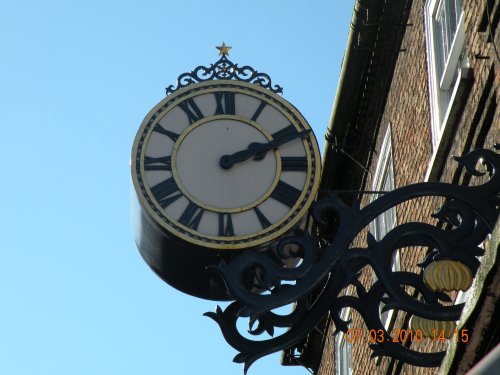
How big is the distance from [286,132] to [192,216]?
106cm

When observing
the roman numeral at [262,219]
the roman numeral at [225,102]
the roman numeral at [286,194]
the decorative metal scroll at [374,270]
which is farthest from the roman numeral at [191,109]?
the decorative metal scroll at [374,270]

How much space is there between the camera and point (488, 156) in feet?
23.1

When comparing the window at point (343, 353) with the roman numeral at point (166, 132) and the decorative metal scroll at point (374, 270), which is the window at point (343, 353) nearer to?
the roman numeral at point (166, 132)

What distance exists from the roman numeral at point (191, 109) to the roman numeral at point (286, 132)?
570 mm

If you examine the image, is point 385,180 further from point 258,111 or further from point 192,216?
point 192,216

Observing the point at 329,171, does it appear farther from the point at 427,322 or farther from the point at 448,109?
the point at 427,322

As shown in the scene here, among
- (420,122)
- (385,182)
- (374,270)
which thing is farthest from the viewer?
(385,182)

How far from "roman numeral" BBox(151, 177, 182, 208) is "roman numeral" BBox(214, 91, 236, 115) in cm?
87

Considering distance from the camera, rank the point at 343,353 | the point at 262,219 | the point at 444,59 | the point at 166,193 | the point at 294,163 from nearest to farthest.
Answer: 1. the point at 262,219
2. the point at 166,193
3. the point at 294,163
4. the point at 444,59
5. the point at 343,353

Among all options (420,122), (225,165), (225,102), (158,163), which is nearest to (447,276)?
(225,165)

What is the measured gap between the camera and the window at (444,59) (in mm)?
9656

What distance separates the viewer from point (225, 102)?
927cm

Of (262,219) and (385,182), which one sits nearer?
(262,219)
